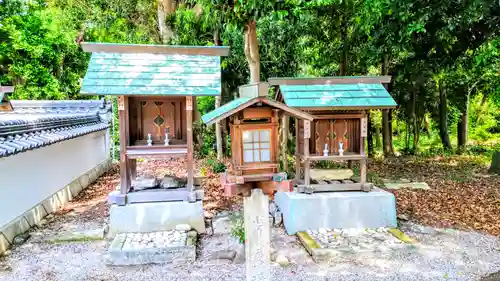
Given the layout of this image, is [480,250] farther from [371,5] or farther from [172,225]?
[371,5]

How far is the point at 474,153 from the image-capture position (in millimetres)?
17609

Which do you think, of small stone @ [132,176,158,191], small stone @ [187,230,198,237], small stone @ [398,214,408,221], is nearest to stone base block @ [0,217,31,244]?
small stone @ [132,176,158,191]

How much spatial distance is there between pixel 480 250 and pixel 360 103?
346 centimetres

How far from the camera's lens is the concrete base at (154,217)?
7.22 metres

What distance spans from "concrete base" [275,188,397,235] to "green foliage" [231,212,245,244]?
1016mm

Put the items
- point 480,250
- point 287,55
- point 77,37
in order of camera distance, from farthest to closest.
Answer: point 77,37
point 287,55
point 480,250

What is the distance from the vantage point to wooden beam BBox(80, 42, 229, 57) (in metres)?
7.46

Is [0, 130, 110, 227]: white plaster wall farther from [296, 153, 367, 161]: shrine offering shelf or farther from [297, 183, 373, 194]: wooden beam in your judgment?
[296, 153, 367, 161]: shrine offering shelf

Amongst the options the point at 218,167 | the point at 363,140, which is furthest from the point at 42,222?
the point at 363,140

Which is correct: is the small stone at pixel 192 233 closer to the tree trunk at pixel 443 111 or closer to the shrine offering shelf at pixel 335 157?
the shrine offering shelf at pixel 335 157

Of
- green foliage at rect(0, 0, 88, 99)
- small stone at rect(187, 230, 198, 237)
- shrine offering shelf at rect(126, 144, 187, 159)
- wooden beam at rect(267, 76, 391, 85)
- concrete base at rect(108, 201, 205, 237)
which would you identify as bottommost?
small stone at rect(187, 230, 198, 237)

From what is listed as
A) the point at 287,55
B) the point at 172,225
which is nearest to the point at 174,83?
the point at 172,225

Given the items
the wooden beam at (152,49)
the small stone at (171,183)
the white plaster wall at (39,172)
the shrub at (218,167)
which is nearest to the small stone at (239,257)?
the small stone at (171,183)

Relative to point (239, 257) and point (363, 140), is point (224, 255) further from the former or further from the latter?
point (363, 140)
